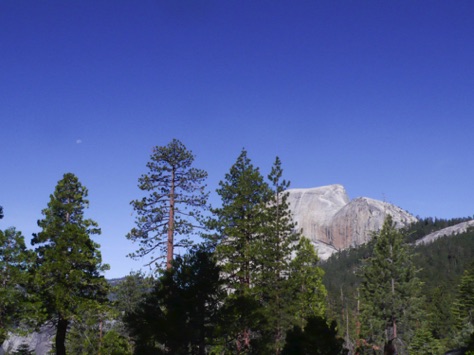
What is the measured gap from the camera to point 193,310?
19391 millimetres

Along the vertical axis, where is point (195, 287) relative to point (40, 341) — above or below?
above

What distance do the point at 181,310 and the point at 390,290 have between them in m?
27.0

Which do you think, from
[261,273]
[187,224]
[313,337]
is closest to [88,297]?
[187,224]

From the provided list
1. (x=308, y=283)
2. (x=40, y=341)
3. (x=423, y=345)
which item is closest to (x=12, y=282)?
(x=308, y=283)

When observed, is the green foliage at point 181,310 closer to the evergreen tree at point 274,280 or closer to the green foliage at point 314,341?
the green foliage at point 314,341

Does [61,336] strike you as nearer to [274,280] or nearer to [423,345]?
[274,280]

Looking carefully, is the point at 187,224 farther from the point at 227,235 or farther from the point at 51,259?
the point at 51,259

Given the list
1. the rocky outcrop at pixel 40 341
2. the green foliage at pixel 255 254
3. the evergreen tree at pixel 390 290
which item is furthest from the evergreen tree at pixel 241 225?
the evergreen tree at pixel 390 290

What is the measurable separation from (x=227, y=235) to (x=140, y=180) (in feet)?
23.2

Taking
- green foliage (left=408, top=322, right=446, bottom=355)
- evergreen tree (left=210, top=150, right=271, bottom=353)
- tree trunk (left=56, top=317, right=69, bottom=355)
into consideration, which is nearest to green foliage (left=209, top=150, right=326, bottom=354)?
evergreen tree (left=210, top=150, right=271, bottom=353)

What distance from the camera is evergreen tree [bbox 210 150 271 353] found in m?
28.3

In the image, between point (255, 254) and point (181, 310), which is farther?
point (255, 254)

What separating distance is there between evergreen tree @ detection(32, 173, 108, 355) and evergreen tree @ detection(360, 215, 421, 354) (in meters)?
25.1

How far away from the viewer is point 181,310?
19.0 meters
